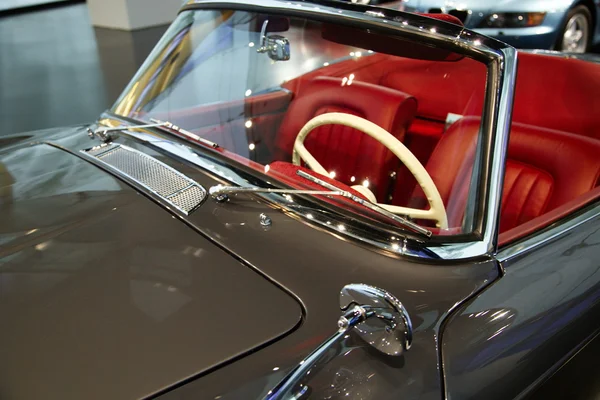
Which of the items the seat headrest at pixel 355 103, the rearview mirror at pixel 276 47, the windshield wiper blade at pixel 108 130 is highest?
the rearview mirror at pixel 276 47

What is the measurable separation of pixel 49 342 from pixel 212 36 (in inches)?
52.3

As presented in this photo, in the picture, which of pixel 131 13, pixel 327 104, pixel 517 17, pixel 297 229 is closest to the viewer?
pixel 297 229

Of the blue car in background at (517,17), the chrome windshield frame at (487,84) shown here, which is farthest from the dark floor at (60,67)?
the chrome windshield frame at (487,84)

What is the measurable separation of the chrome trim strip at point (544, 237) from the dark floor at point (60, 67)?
4.09 metres

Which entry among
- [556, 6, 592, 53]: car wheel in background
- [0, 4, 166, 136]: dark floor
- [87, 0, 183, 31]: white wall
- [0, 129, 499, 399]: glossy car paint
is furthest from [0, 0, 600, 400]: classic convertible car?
[87, 0, 183, 31]: white wall

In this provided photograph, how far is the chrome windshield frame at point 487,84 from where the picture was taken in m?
1.26

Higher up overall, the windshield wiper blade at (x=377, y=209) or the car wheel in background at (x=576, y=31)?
the car wheel in background at (x=576, y=31)

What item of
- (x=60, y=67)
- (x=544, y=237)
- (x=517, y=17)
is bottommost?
(x=60, y=67)

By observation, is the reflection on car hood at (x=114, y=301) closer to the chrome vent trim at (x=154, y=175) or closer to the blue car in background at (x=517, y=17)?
the chrome vent trim at (x=154, y=175)

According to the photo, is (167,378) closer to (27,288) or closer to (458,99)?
(27,288)

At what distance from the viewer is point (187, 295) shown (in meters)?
1.08

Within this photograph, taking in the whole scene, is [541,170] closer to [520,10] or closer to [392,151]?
[392,151]

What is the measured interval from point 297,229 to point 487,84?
0.60 meters

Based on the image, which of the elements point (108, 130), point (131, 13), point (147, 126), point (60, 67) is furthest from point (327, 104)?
point (131, 13)
